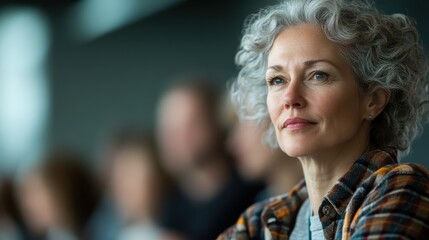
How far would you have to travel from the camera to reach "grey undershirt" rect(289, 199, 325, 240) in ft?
5.26

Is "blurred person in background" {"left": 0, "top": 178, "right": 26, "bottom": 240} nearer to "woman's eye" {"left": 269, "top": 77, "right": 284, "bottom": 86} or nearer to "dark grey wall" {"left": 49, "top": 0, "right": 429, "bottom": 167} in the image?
"dark grey wall" {"left": 49, "top": 0, "right": 429, "bottom": 167}

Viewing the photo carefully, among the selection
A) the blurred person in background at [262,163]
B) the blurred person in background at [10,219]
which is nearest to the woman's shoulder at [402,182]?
the blurred person in background at [262,163]

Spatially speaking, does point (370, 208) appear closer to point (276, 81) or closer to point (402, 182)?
point (402, 182)

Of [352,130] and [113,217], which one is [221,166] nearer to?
[113,217]

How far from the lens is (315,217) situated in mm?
1619

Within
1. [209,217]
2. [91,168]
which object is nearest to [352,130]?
[209,217]

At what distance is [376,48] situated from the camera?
1592 mm

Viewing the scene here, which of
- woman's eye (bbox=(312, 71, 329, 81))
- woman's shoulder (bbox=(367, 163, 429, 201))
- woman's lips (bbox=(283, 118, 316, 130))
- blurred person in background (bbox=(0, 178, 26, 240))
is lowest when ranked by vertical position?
blurred person in background (bbox=(0, 178, 26, 240))

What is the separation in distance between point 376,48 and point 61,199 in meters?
2.19

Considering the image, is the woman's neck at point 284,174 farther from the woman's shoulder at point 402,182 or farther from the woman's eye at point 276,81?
the woman's shoulder at point 402,182

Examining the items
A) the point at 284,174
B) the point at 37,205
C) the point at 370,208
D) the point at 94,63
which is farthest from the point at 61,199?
the point at 370,208

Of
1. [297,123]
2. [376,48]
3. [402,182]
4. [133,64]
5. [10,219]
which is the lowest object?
[10,219]

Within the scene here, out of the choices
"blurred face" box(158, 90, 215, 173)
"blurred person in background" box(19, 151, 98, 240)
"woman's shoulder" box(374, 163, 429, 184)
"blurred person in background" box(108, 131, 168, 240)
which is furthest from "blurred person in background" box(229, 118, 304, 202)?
"blurred person in background" box(19, 151, 98, 240)

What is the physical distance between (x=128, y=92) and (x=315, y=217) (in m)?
2.91
